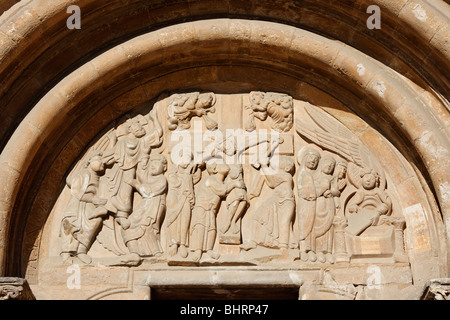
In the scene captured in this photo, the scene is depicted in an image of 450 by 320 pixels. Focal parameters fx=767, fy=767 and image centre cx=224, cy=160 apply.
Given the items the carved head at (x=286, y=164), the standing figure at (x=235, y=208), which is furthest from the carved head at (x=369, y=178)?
the standing figure at (x=235, y=208)

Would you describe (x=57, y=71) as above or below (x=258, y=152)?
above

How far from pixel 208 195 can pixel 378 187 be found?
193 centimetres

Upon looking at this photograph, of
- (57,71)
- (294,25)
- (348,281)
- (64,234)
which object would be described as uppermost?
(294,25)

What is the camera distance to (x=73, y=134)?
8.94 meters

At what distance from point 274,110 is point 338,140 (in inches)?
32.4

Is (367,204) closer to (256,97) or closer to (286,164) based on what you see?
(286,164)

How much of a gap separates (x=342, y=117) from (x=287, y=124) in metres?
0.65

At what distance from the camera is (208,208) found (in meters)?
8.59

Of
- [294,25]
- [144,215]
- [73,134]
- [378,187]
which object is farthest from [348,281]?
[73,134]

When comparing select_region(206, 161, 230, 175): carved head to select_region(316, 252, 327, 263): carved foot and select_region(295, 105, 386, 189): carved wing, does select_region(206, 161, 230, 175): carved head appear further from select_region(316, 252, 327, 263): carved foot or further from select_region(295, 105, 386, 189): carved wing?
select_region(316, 252, 327, 263): carved foot

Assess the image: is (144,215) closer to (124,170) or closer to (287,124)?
(124,170)

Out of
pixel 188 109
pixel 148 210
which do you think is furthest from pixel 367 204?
pixel 148 210

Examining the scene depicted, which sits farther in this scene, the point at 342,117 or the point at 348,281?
the point at 342,117

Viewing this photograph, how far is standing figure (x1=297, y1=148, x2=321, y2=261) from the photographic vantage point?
27.7 ft
